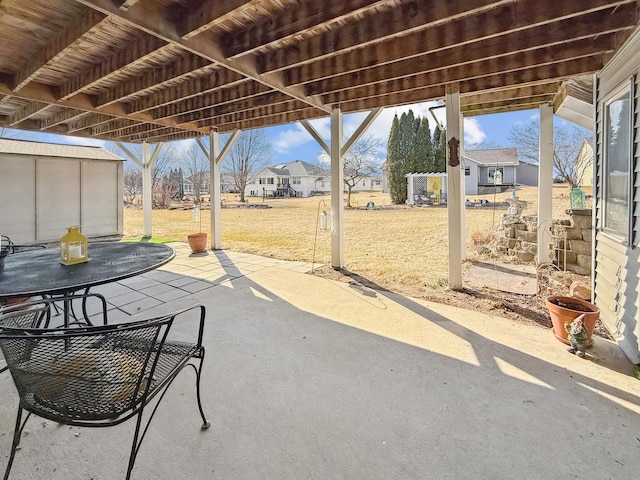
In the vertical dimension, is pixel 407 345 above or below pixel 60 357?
below

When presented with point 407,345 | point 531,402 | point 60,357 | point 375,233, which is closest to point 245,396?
point 60,357

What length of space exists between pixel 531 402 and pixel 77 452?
2390 mm

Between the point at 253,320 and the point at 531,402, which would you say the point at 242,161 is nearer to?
the point at 253,320

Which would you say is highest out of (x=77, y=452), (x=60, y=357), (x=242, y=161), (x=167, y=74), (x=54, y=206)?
(x=242, y=161)

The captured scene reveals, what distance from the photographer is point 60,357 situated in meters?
1.19

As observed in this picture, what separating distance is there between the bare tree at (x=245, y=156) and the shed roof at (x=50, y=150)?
15720 millimetres

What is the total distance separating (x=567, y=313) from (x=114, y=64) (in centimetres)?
500

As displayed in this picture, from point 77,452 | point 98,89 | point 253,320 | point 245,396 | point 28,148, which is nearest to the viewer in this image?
point 77,452

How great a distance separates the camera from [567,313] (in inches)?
98.9

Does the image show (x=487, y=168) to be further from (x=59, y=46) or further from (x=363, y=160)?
(x=59, y=46)

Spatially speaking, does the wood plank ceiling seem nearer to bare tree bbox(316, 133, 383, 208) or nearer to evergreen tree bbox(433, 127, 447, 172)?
evergreen tree bbox(433, 127, 447, 172)

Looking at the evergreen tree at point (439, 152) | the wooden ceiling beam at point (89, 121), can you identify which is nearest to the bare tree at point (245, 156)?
the evergreen tree at point (439, 152)

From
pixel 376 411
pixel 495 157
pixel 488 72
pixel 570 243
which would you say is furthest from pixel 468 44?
pixel 495 157

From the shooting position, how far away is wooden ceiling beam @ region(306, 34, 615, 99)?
2930mm
